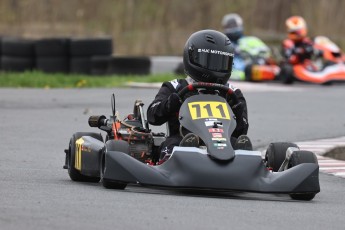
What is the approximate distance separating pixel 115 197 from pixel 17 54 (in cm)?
1565

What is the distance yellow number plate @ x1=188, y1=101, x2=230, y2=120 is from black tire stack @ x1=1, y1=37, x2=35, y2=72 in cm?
1454

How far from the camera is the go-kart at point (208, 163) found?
7.49 meters

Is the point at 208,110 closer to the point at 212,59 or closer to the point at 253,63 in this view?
the point at 212,59

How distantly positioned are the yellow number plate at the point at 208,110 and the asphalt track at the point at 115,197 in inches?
22.1

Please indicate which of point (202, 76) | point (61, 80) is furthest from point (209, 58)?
point (61, 80)

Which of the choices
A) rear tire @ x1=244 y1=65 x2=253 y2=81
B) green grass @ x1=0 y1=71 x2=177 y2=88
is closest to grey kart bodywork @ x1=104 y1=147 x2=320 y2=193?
green grass @ x1=0 y1=71 x2=177 y2=88

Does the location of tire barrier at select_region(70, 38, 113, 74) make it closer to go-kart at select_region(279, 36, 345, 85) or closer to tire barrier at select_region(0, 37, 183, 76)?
tire barrier at select_region(0, 37, 183, 76)

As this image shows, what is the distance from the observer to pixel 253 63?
23156mm

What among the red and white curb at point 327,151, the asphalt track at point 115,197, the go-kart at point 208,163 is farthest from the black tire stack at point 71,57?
the go-kart at point 208,163

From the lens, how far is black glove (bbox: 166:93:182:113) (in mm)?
8156

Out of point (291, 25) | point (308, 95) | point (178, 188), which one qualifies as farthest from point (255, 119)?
point (291, 25)

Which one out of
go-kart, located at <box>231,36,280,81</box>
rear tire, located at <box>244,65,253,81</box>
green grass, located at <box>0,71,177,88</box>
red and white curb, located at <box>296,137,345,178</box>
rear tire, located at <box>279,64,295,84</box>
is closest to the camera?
red and white curb, located at <box>296,137,345,178</box>

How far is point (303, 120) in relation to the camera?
603 inches

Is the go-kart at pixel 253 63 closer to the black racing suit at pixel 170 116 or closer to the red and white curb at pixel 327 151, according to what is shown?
the red and white curb at pixel 327 151
